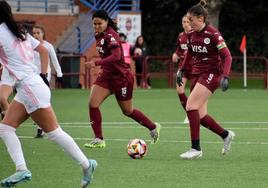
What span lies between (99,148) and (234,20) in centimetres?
3555

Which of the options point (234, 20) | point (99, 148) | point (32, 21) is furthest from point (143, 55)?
point (99, 148)

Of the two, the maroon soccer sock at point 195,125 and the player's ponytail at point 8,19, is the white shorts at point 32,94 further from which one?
the maroon soccer sock at point 195,125

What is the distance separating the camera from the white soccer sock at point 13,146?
992cm

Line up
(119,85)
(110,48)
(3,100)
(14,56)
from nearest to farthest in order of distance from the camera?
(14,56)
(110,48)
(119,85)
(3,100)

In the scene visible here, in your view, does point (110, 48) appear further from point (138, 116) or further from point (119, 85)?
point (138, 116)

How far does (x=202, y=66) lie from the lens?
509 inches

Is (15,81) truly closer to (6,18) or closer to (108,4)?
(6,18)

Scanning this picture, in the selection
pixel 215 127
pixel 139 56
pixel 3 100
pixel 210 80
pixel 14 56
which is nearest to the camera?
pixel 14 56

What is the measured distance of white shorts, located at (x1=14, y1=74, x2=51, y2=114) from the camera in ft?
31.7

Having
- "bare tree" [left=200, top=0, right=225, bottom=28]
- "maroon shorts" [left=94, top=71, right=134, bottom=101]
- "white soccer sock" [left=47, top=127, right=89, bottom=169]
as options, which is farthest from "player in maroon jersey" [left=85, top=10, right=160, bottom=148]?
"bare tree" [left=200, top=0, right=225, bottom=28]

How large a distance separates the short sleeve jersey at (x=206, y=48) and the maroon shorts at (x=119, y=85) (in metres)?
1.48

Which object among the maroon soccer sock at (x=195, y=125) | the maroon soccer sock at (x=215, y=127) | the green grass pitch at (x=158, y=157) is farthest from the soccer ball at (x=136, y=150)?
the maroon soccer sock at (x=215, y=127)

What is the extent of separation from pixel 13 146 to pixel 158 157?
128 inches

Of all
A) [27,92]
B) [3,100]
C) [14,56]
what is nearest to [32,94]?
[27,92]
